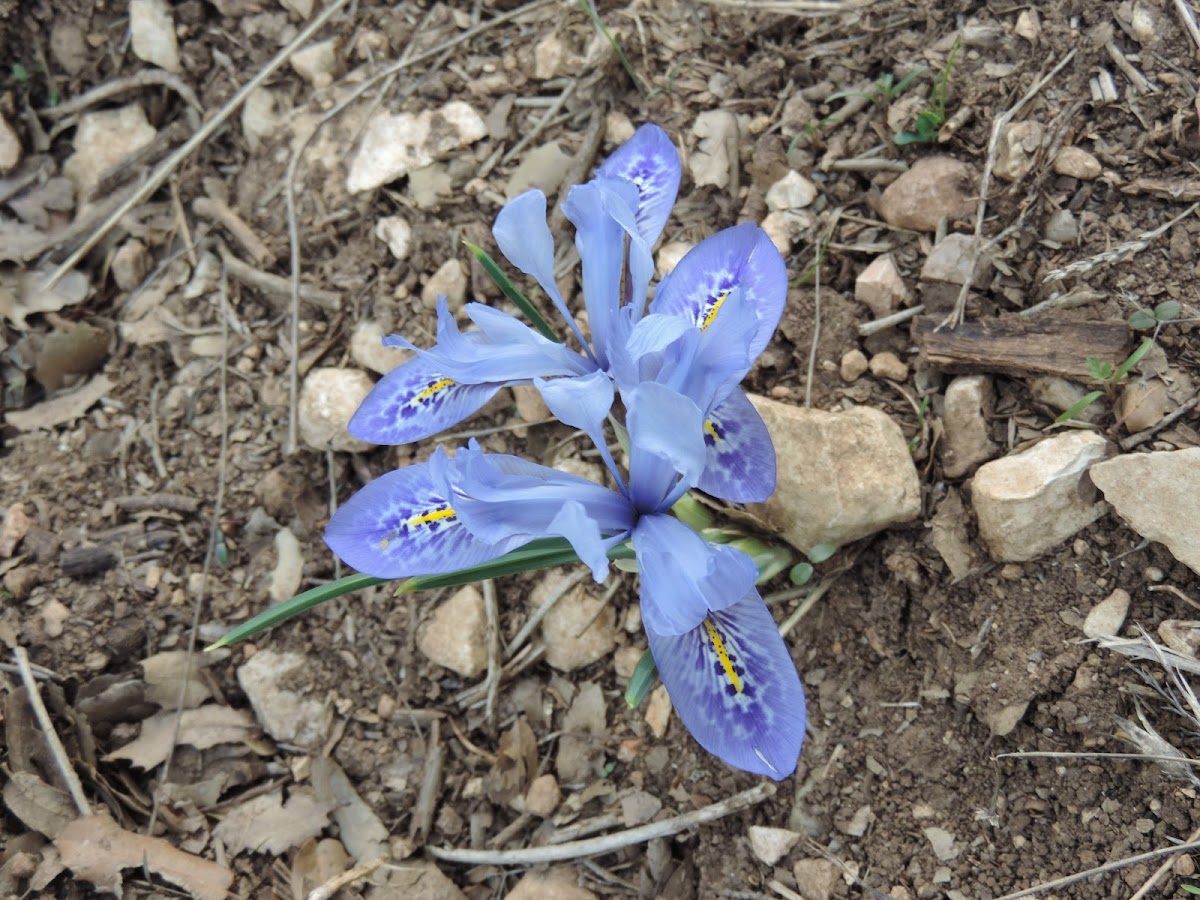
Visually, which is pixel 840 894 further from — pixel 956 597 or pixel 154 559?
pixel 154 559

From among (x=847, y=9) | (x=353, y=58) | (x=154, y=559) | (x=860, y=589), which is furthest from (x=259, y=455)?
(x=847, y=9)

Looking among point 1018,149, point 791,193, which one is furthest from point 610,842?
point 1018,149

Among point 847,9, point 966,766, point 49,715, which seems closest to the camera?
point 966,766

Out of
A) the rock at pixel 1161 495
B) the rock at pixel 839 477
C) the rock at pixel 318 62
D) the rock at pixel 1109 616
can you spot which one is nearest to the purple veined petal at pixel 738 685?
the rock at pixel 839 477

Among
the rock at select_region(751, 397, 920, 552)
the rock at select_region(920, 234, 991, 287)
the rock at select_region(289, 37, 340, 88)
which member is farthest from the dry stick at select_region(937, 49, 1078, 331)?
the rock at select_region(289, 37, 340, 88)

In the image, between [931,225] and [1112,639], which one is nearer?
[1112,639]

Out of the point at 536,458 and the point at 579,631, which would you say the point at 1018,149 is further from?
the point at 579,631
